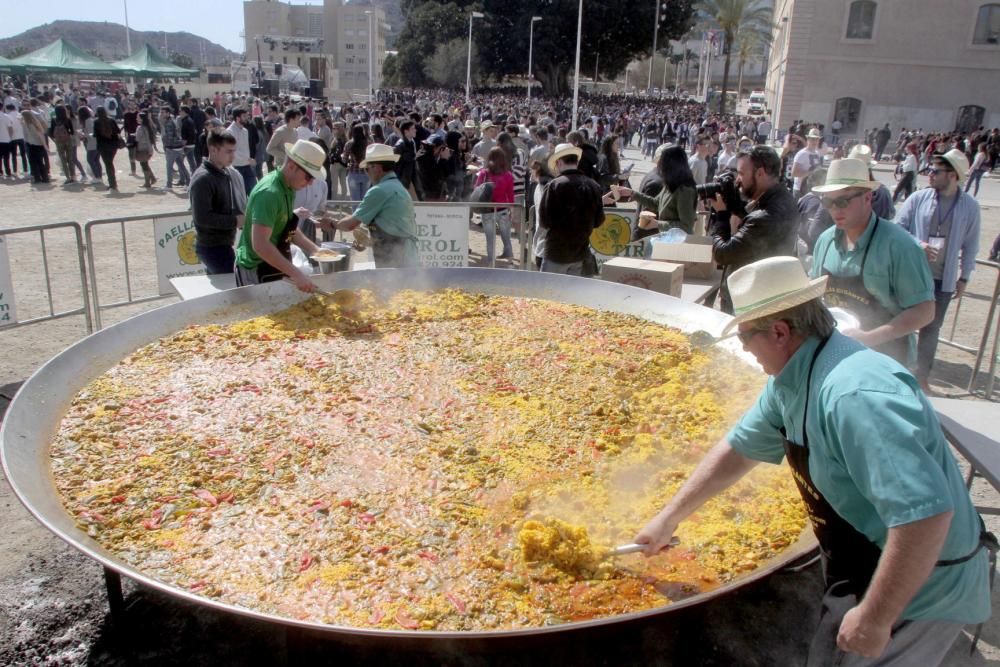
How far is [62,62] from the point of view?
31672 millimetres

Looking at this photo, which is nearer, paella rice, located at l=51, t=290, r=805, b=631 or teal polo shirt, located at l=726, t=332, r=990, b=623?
teal polo shirt, located at l=726, t=332, r=990, b=623

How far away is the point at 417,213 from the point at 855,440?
7629 mm

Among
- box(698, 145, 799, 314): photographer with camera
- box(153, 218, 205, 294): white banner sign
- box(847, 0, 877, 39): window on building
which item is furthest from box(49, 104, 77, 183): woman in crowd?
box(847, 0, 877, 39): window on building

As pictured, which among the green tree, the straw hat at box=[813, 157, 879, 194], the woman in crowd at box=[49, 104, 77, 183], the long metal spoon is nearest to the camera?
the long metal spoon

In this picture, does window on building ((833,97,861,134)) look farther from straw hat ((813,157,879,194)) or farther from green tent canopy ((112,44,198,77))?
straw hat ((813,157,879,194))

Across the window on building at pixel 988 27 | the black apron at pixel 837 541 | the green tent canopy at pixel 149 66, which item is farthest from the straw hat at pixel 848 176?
the window on building at pixel 988 27

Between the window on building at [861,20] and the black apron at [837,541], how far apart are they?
49.3m

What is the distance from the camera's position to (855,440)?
1958mm

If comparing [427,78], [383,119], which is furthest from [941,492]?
[427,78]

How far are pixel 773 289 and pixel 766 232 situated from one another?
3.22 m

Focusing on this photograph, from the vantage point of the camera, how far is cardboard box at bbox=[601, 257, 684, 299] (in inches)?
267

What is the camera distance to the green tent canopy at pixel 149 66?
34688mm

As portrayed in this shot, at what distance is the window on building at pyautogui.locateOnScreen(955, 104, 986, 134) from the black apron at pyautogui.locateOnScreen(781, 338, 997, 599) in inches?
1974

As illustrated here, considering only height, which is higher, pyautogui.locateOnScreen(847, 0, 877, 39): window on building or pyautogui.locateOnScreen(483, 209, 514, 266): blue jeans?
pyautogui.locateOnScreen(847, 0, 877, 39): window on building
